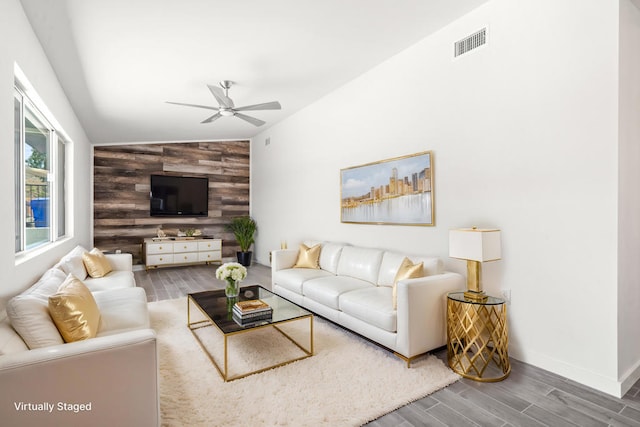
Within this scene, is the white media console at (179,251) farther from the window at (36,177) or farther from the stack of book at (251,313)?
the stack of book at (251,313)

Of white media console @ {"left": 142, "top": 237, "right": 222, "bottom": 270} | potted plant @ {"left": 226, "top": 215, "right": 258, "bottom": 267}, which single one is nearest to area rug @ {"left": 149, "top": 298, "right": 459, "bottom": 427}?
white media console @ {"left": 142, "top": 237, "right": 222, "bottom": 270}

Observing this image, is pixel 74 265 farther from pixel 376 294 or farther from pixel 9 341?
pixel 376 294

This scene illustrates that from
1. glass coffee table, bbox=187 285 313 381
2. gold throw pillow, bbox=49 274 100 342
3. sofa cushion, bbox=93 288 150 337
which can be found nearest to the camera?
gold throw pillow, bbox=49 274 100 342

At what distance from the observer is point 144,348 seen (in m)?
1.59

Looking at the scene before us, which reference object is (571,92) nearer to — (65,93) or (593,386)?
Answer: (593,386)

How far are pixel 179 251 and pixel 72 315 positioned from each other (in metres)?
5.03

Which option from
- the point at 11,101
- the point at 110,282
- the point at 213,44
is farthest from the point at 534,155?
the point at 110,282

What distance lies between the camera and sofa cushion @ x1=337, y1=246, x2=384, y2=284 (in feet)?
11.9

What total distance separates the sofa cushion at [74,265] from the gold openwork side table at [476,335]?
3587 mm

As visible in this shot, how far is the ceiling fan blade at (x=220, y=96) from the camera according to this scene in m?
3.59

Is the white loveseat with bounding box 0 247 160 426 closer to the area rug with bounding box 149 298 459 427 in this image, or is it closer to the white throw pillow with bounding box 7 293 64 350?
the white throw pillow with bounding box 7 293 64 350

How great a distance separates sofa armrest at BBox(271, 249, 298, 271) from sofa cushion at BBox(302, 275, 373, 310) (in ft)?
2.65

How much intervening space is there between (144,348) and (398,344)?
1818 millimetres

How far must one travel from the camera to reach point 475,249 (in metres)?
2.53
